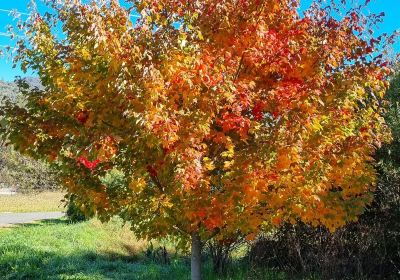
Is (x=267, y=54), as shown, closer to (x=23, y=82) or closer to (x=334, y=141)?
(x=334, y=141)

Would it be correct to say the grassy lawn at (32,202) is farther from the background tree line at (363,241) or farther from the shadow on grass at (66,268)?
the background tree line at (363,241)

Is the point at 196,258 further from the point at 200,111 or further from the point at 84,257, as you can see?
the point at 84,257

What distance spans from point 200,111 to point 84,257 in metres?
11.2

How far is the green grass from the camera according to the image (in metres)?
12.4

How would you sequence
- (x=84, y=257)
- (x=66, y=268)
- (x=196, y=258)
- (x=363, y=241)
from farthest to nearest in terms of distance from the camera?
(x=84, y=257), (x=66, y=268), (x=363, y=241), (x=196, y=258)

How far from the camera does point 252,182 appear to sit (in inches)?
227

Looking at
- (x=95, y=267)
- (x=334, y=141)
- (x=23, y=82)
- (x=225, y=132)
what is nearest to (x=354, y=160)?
(x=334, y=141)

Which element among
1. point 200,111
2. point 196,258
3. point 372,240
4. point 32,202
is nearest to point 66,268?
point 196,258

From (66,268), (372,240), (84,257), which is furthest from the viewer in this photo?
(84,257)

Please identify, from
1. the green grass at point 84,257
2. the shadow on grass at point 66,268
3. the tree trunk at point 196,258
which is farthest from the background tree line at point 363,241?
the tree trunk at point 196,258

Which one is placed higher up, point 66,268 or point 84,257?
point 84,257

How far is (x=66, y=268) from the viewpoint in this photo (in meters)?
13.1

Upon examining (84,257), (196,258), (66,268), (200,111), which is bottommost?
(66,268)

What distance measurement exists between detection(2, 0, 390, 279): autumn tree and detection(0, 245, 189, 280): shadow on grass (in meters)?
5.64
